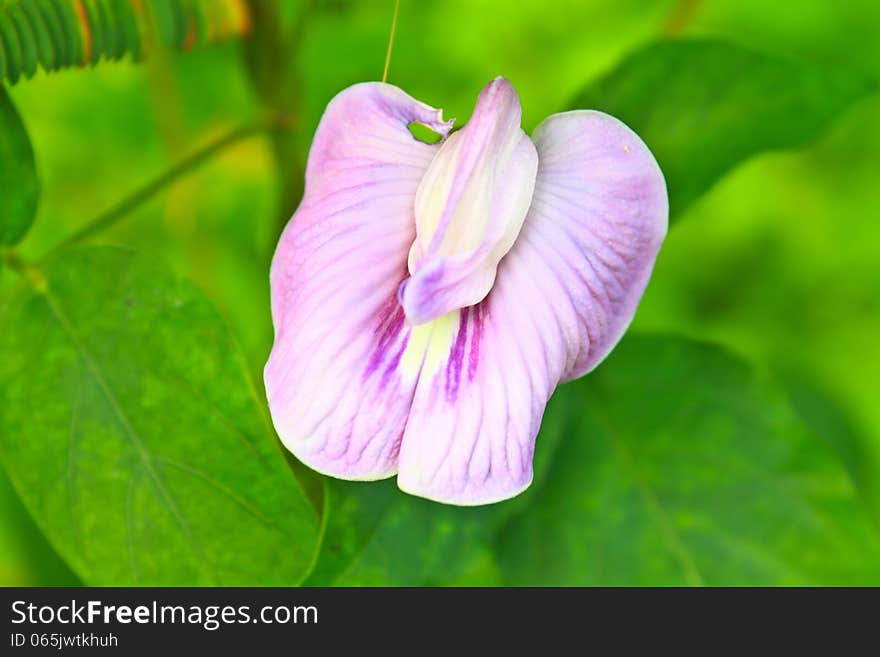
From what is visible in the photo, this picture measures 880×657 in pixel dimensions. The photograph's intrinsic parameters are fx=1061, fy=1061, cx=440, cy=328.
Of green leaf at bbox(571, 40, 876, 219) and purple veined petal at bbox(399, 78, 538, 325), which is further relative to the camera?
green leaf at bbox(571, 40, 876, 219)

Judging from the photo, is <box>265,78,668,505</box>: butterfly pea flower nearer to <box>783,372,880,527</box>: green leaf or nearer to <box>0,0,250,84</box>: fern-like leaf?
<box>0,0,250,84</box>: fern-like leaf

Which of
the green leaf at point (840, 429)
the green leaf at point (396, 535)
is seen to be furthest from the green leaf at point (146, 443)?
the green leaf at point (840, 429)

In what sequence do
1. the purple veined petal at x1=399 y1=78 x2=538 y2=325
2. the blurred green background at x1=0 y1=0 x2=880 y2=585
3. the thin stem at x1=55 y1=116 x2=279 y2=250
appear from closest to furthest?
the purple veined petal at x1=399 y1=78 x2=538 y2=325 → the thin stem at x1=55 y1=116 x2=279 y2=250 → the blurred green background at x1=0 y1=0 x2=880 y2=585

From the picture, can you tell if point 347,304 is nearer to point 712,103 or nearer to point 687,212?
point 712,103

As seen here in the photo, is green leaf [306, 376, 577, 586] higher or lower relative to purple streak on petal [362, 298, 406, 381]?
lower

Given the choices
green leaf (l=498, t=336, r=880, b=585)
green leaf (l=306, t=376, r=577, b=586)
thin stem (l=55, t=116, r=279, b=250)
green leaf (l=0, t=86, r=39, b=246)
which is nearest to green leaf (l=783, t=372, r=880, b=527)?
green leaf (l=498, t=336, r=880, b=585)
